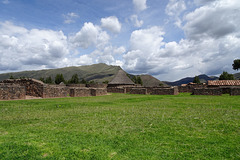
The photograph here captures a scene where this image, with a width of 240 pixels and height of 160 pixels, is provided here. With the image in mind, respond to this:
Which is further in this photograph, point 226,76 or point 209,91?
point 226,76

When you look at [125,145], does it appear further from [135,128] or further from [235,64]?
[235,64]

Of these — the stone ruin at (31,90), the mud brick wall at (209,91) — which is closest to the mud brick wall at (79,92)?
the stone ruin at (31,90)

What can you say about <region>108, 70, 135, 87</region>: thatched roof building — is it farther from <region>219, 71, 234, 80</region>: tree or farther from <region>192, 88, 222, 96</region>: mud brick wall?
<region>219, 71, 234, 80</region>: tree

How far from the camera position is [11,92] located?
13.6 meters

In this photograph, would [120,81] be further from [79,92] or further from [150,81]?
[150,81]

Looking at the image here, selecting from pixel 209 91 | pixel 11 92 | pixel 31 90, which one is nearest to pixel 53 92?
pixel 31 90

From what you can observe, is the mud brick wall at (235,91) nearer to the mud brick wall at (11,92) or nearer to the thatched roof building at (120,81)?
the thatched roof building at (120,81)

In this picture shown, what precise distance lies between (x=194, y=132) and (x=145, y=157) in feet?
6.68

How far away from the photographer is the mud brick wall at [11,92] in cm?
1312

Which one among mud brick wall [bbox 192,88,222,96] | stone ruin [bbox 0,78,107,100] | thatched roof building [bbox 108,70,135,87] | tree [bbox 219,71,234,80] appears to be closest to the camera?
stone ruin [bbox 0,78,107,100]

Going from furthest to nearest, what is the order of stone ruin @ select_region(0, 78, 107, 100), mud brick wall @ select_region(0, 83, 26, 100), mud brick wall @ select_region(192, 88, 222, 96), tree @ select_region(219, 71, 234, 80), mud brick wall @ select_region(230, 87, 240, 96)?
tree @ select_region(219, 71, 234, 80), mud brick wall @ select_region(192, 88, 222, 96), mud brick wall @ select_region(230, 87, 240, 96), stone ruin @ select_region(0, 78, 107, 100), mud brick wall @ select_region(0, 83, 26, 100)

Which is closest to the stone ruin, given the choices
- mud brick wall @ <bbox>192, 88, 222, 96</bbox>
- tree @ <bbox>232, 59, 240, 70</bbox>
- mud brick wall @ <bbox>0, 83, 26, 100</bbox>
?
mud brick wall @ <bbox>0, 83, 26, 100</bbox>

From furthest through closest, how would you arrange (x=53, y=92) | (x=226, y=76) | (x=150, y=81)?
1. (x=150, y=81)
2. (x=226, y=76)
3. (x=53, y=92)

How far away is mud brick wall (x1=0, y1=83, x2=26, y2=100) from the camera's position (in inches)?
516
